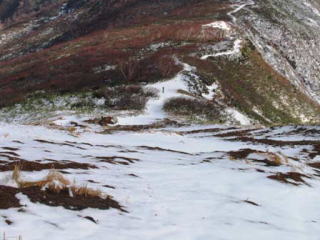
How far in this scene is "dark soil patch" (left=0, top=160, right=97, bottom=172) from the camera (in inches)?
429

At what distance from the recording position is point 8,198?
8.27 meters

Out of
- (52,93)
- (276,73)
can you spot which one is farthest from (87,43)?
(276,73)

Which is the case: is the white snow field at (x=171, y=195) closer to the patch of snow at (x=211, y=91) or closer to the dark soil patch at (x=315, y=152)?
the dark soil patch at (x=315, y=152)

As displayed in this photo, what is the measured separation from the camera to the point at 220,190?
11750mm

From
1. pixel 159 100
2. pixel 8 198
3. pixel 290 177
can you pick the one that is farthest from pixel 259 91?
pixel 8 198

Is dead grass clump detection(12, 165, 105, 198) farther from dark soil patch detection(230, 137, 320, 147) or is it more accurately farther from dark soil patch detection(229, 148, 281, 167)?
dark soil patch detection(230, 137, 320, 147)

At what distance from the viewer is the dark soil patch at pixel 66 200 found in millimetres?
8450

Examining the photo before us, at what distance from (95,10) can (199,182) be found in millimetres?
116046

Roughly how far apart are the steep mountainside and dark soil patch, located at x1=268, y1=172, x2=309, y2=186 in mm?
31911

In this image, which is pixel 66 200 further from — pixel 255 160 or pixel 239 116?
pixel 239 116

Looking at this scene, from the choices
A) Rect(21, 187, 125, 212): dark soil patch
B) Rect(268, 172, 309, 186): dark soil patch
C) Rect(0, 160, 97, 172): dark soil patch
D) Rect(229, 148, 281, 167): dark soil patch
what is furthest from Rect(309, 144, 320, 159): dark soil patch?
Rect(21, 187, 125, 212): dark soil patch

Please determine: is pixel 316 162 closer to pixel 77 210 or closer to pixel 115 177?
pixel 115 177

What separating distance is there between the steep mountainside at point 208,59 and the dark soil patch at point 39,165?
1339 inches

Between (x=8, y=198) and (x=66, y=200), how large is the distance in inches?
44.8
